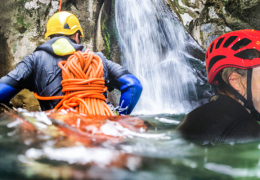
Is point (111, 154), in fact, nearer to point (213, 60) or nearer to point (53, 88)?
point (213, 60)

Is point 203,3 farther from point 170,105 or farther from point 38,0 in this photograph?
point 38,0

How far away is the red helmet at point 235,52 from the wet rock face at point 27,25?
1.59 metres

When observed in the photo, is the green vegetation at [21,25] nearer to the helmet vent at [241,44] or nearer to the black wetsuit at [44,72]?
the black wetsuit at [44,72]

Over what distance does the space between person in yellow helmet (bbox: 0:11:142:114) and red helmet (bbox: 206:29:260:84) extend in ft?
1.48

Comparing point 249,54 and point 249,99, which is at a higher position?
point 249,54

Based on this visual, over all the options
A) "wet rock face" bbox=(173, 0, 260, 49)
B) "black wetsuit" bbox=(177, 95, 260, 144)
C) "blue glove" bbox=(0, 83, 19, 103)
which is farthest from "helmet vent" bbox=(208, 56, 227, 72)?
"wet rock face" bbox=(173, 0, 260, 49)

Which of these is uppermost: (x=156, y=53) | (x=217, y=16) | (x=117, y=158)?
(x=217, y=16)

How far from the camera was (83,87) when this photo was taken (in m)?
0.76

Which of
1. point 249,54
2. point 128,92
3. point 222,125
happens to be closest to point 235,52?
point 249,54

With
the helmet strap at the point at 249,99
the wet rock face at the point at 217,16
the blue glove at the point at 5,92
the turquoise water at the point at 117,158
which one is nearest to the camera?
the turquoise water at the point at 117,158

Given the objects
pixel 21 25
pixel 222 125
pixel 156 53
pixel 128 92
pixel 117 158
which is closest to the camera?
pixel 117 158

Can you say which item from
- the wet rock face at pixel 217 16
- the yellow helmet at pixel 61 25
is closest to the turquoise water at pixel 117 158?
the yellow helmet at pixel 61 25

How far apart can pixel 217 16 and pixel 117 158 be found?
3850mm

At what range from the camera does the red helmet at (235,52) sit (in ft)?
1.93
